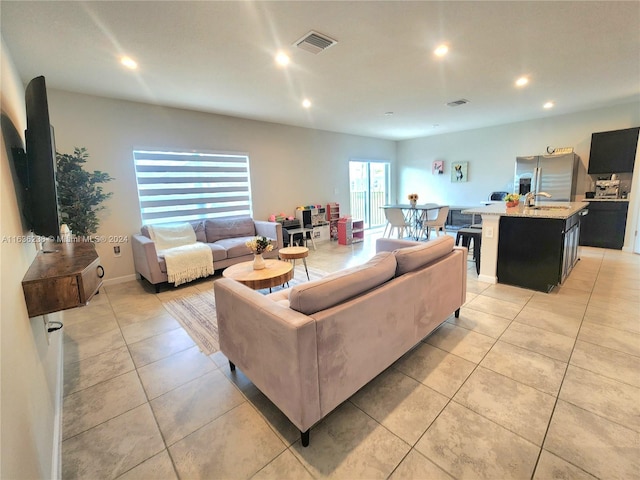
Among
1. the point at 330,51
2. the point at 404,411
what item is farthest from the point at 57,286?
the point at 330,51

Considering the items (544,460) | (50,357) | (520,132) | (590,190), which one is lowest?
(544,460)

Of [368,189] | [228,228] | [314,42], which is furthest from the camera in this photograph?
[368,189]

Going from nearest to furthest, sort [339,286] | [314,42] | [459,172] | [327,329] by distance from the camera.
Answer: [327,329] → [339,286] → [314,42] → [459,172]

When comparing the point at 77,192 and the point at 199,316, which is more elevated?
the point at 77,192

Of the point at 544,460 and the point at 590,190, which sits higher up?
the point at 590,190

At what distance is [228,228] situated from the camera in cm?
479

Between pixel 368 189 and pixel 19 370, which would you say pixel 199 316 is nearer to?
pixel 19 370

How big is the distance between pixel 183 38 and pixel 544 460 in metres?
3.67

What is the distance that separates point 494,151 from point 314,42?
5.85 meters

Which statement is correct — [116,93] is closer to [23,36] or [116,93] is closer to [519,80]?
[23,36]

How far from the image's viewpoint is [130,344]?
8.18 ft

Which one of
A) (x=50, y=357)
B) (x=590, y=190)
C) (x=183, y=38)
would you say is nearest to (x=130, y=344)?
(x=50, y=357)

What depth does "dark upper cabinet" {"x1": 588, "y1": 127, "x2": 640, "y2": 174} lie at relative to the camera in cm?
480

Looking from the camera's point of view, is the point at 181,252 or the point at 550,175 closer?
the point at 181,252
